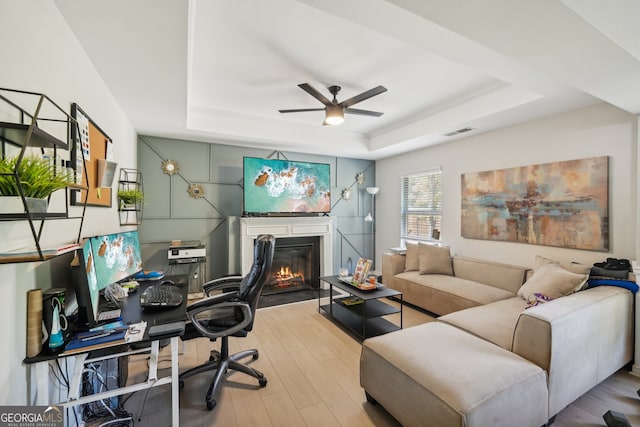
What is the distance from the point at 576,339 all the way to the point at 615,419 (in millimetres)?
A: 463

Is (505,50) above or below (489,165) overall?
above

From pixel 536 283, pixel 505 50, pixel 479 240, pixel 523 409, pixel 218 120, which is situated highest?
pixel 218 120

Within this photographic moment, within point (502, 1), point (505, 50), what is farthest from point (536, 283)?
point (502, 1)

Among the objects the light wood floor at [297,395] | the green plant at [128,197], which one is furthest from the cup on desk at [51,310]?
the green plant at [128,197]

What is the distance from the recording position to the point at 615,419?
65.1 inches

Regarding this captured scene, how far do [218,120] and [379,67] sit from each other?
231cm

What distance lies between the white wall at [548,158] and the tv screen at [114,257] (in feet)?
13.6

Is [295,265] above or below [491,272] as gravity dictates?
below

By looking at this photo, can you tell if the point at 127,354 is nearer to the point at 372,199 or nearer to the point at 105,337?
the point at 105,337

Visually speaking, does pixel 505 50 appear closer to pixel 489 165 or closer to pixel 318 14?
pixel 318 14

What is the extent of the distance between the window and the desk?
3923 mm

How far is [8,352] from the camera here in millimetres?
1034

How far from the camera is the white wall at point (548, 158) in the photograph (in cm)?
254

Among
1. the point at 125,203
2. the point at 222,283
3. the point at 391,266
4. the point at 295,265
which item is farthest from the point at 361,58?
the point at 295,265
